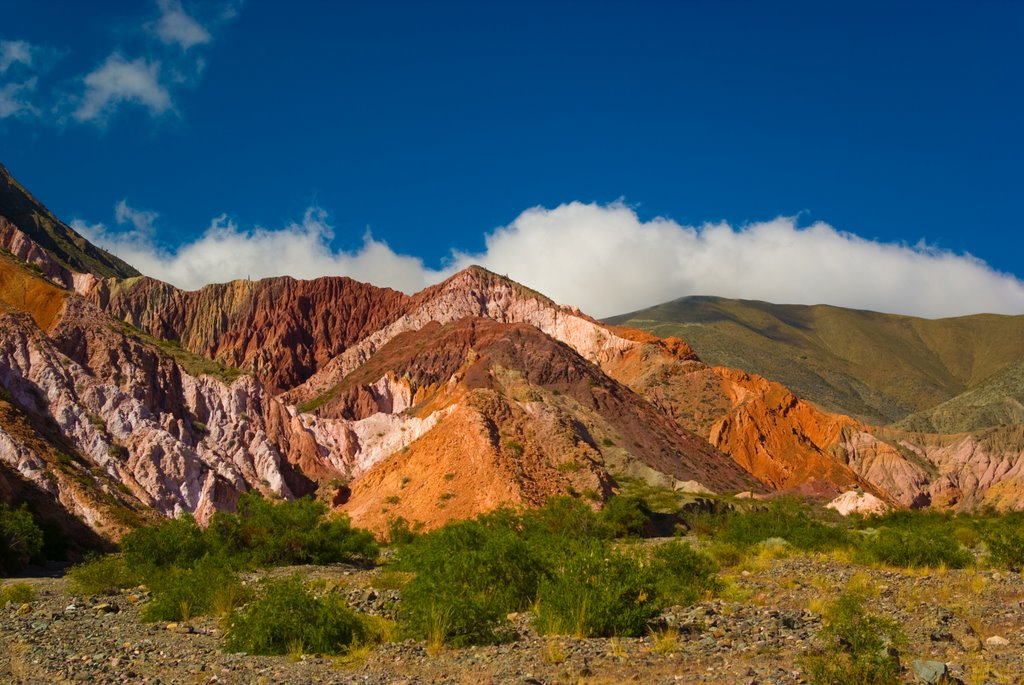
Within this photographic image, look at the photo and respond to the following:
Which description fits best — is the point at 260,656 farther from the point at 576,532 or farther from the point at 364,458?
the point at 364,458

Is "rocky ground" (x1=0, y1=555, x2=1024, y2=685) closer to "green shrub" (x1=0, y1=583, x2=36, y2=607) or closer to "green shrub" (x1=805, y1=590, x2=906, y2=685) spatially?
"green shrub" (x1=805, y1=590, x2=906, y2=685)

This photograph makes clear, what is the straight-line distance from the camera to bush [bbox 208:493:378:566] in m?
39.9

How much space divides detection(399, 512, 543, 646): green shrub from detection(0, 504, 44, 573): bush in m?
20.8

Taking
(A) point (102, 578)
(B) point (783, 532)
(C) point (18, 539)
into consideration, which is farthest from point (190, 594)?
(B) point (783, 532)

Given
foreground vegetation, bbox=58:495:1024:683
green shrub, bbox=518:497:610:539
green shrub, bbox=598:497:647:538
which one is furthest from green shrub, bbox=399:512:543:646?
green shrub, bbox=598:497:647:538

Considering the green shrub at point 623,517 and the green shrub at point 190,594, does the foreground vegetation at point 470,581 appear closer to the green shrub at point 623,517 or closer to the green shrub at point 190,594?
the green shrub at point 190,594

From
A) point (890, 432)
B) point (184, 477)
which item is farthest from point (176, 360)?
point (890, 432)

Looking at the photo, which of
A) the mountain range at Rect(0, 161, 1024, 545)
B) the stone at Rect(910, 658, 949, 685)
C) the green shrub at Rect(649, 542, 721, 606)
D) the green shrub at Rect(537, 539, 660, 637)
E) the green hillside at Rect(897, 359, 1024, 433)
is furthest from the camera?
the green hillside at Rect(897, 359, 1024, 433)

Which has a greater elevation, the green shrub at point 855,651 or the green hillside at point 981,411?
the green hillside at point 981,411

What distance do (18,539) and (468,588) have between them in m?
→ 26.9

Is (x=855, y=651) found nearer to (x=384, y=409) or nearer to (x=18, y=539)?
(x=18, y=539)

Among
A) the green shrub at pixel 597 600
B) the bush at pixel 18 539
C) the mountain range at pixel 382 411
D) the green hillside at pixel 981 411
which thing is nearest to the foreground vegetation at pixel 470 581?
the green shrub at pixel 597 600

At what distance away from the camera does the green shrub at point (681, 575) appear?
78.4 feet

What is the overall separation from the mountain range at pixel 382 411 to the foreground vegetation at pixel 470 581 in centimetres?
1462
